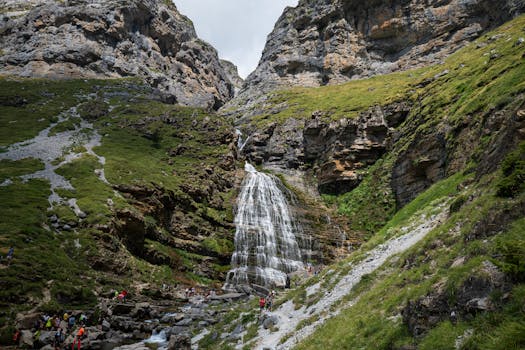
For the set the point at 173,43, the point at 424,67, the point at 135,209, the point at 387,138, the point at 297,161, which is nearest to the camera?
the point at 135,209

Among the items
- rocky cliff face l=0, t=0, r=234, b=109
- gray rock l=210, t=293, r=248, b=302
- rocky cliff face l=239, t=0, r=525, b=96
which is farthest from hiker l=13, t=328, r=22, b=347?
rocky cliff face l=239, t=0, r=525, b=96

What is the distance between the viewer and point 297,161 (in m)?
77.4

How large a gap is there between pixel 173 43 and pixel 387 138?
133664 mm

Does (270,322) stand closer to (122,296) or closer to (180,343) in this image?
(180,343)

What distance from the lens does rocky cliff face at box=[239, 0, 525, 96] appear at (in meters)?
106

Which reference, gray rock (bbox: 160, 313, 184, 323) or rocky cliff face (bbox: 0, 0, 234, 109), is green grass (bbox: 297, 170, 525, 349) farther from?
rocky cliff face (bbox: 0, 0, 234, 109)

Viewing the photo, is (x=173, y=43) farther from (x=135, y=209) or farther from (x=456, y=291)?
(x=456, y=291)

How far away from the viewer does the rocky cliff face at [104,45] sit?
395ft

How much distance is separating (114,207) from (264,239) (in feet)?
69.3

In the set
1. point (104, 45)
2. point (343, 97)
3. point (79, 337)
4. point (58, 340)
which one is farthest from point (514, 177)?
point (104, 45)

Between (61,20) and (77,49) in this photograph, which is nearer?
(77,49)

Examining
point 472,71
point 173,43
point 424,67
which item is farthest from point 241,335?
point 173,43

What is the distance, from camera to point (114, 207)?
41469 millimetres

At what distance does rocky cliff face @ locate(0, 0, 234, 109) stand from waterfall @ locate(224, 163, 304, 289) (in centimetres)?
6970
